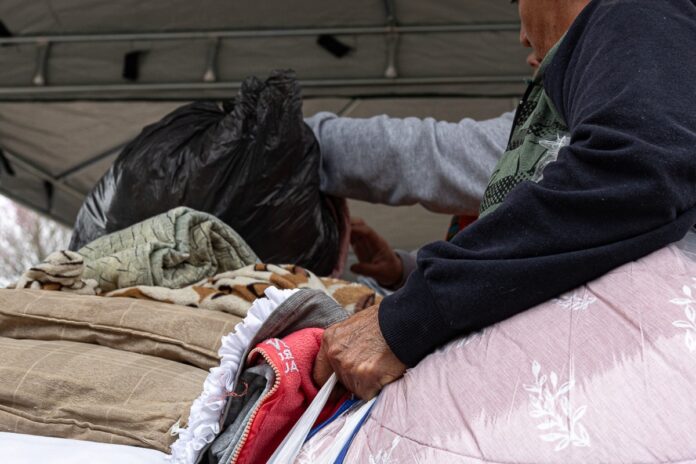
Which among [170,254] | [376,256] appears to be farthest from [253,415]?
[376,256]

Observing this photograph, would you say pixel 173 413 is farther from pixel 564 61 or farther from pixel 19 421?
pixel 564 61

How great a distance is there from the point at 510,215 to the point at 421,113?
2247 millimetres

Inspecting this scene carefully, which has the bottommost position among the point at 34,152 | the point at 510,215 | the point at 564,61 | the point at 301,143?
the point at 34,152

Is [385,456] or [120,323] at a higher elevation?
[385,456]

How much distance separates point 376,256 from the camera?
2.26m

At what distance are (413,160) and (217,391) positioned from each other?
2.88 feet

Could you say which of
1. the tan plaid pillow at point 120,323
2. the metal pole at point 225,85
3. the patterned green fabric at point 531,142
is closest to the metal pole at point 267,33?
the metal pole at point 225,85

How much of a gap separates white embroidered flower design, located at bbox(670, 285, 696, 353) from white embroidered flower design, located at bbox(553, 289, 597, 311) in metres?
0.07

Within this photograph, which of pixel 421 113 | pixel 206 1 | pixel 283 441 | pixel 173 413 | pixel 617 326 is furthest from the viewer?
pixel 421 113

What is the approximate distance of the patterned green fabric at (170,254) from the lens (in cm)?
143

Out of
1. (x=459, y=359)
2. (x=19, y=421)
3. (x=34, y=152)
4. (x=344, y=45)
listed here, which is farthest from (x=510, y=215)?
(x=34, y=152)

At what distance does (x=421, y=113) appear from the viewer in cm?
305

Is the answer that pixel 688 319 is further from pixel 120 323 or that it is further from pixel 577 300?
pixel 120 323

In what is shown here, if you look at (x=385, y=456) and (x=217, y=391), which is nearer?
(x=385, y=456)
